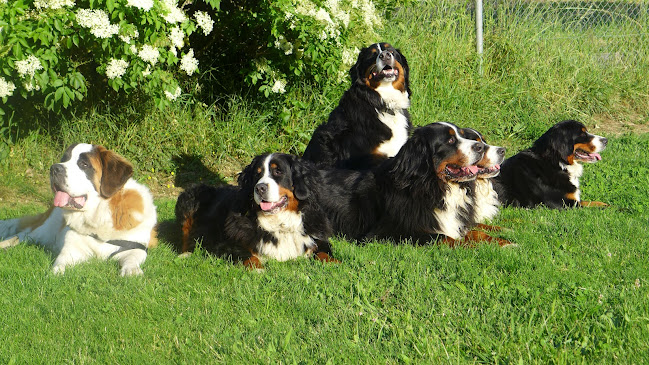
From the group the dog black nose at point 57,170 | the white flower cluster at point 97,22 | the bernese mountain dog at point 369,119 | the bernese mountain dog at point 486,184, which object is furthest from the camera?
the bernese mountain dog at point 369,119

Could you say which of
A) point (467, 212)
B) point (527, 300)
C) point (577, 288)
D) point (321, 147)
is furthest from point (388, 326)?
point (321, 147)

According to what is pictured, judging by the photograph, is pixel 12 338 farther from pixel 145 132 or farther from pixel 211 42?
pixel 211 42

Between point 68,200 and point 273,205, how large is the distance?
5.00ft

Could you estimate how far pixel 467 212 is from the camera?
5.35 metres

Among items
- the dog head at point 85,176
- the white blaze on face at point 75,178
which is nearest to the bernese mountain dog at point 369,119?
the dog head at point 85,176

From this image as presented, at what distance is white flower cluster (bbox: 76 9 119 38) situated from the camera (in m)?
5.63

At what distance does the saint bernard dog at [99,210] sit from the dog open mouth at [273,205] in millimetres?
1020

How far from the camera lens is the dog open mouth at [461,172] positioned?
5.16 m

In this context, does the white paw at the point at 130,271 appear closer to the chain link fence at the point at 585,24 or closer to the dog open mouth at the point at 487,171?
the dog open mouth at the point at 487,171

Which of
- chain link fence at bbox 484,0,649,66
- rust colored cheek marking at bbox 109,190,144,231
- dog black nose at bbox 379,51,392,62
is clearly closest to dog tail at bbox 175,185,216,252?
rust colored cheek marking at bbox 109,190,144,231

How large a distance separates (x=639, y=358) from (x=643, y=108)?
30.4 ft

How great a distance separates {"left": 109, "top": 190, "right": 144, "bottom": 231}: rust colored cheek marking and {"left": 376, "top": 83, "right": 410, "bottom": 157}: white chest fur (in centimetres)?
259

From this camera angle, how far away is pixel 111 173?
4809 mm

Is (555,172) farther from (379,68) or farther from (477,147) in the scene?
(379,68)
